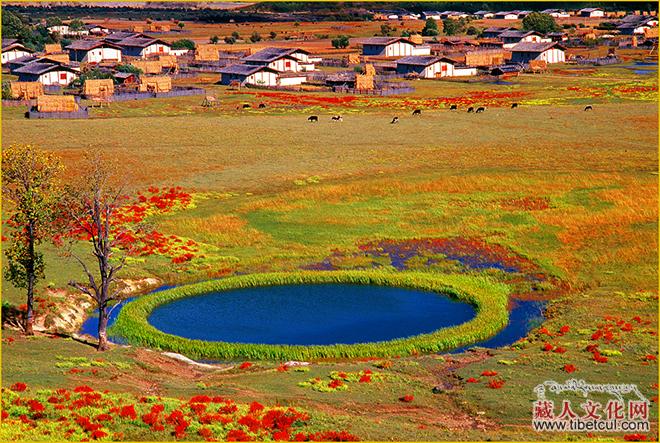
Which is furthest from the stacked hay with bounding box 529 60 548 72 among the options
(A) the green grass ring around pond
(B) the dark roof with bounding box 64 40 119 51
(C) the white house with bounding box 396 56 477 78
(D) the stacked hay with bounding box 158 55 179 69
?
(A) the green grass ring around pond

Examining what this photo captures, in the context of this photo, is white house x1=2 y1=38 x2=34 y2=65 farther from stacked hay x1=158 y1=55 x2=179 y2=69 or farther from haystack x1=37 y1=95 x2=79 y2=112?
haystack x1=37 y1=95 x2=79 y2=112

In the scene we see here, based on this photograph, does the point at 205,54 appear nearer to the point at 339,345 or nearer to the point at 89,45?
Result: the point at 89,45

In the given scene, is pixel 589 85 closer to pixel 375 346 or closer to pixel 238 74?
pixel 238 74

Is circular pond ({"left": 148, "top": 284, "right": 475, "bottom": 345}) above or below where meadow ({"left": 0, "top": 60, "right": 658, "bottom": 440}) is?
below

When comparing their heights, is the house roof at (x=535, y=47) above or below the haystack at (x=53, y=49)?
below

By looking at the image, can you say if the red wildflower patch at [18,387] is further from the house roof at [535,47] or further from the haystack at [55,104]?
the house roof at [535,47]

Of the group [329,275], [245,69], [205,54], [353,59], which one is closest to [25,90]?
[245,69]

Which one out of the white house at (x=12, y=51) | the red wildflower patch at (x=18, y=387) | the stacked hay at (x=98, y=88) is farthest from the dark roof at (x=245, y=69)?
the red wildflower patch at (x=18, y=387)
